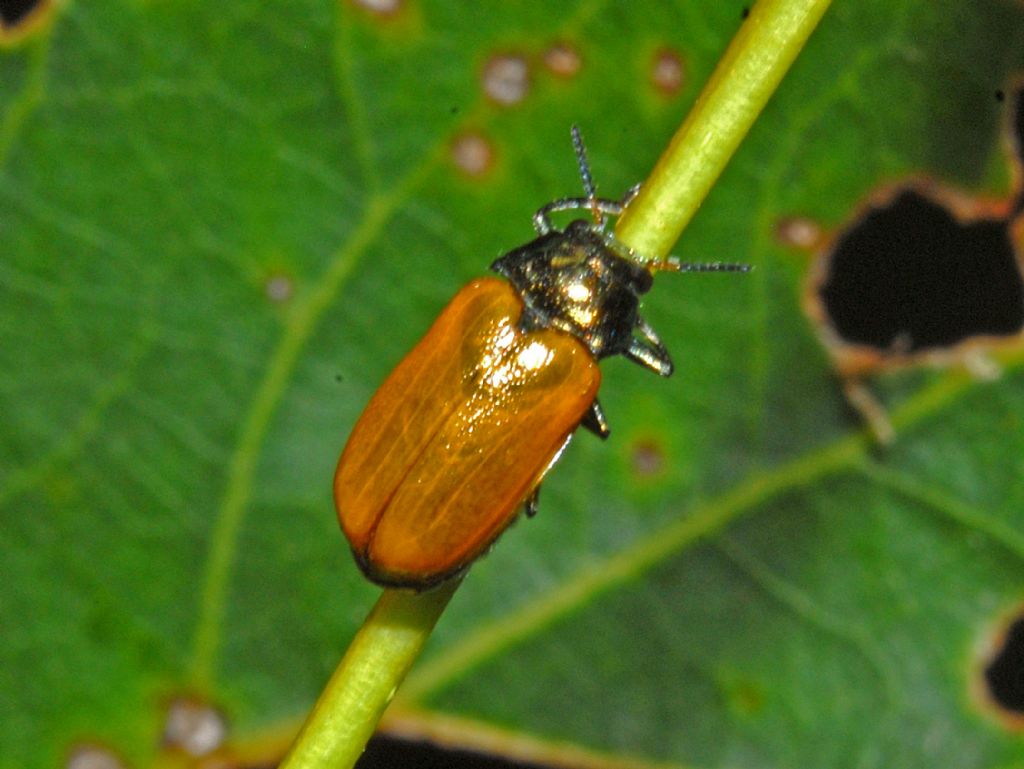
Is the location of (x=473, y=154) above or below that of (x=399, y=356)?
above

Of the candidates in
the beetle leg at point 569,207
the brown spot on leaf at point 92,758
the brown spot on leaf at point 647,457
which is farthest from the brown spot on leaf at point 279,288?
the brown spot on leaf at point 92,758

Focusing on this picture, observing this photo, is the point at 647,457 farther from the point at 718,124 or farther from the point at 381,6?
the point at 718,124

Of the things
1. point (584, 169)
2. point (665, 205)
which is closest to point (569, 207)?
point (584, 169)

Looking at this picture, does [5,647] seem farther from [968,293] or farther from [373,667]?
[968,293]

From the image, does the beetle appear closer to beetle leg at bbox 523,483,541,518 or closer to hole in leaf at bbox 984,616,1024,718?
beetle leg at bbox 523,483,541,518

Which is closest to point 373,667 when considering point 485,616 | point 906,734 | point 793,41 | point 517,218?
point 793,41

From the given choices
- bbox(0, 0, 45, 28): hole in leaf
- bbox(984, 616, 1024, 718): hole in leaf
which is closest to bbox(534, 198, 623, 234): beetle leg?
bbox(0, 0, 45, 28): hole in leaf

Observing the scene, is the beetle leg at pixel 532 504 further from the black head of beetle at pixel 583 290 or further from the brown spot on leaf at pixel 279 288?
the brown spot on leaf at pixel 279 288
